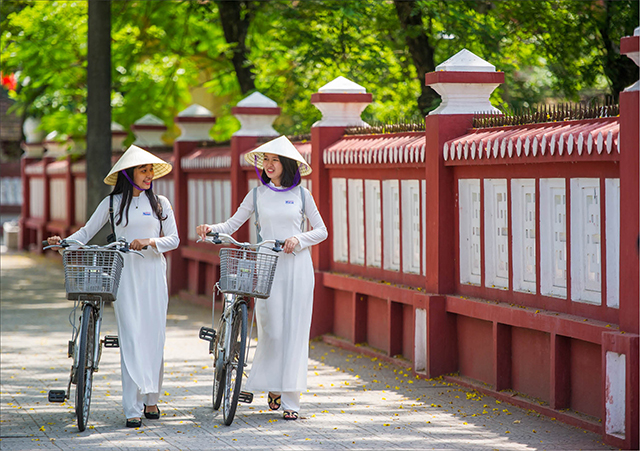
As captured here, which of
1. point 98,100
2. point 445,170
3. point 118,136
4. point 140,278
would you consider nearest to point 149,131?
point 118,136

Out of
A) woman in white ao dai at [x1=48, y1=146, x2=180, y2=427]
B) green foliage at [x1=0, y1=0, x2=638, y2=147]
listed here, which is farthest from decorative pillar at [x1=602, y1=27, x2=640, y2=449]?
green foliage at [x1=0, y1=0, x2=638, y2=147]

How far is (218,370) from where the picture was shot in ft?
23.3

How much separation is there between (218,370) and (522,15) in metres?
9.17

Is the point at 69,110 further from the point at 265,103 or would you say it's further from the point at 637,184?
the point at 637,184

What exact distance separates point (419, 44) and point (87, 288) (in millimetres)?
8424

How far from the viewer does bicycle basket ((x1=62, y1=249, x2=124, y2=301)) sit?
6.55m

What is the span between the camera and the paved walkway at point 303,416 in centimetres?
638

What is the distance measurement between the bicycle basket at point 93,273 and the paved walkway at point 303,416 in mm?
934

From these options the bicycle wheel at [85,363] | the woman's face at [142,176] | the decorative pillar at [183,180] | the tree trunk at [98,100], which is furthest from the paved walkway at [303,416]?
the decorative pillar at [183,180]

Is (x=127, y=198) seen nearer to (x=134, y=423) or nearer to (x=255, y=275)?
(x=255, y=275)

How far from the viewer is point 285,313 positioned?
7.16 m

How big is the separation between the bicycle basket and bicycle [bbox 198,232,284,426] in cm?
70

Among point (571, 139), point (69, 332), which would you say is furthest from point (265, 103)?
point (571, 139)

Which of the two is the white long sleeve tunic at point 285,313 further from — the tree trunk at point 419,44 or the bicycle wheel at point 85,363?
the tree trunk at point 419,44
